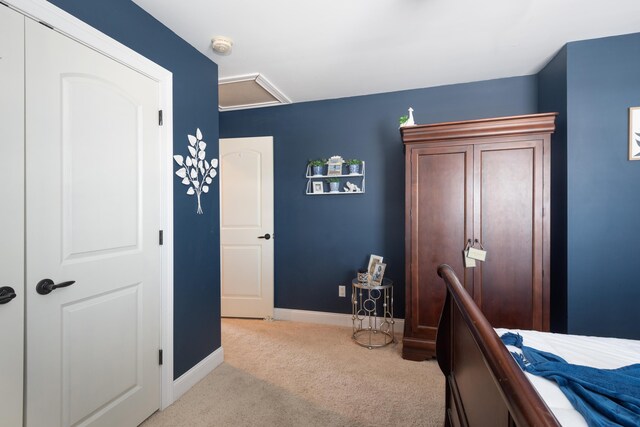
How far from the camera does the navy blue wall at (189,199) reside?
1.88 m

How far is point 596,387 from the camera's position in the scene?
101 cm

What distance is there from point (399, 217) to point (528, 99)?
1.62m

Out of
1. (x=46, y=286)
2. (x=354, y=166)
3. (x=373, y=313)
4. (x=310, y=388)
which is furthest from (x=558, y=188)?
(x=46, y=286)

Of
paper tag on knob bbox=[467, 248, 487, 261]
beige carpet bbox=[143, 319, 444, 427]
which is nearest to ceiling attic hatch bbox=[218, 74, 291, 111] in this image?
paper tag on knob bbox=[467, 248, 487, 261]

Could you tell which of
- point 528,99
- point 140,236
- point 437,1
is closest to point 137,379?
point 140,236

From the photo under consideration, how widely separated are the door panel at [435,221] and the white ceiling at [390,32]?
79cm

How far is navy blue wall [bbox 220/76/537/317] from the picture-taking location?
3115 mm

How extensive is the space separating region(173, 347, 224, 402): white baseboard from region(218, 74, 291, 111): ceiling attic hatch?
94.8 inches

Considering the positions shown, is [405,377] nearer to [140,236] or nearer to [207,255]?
[207,255]

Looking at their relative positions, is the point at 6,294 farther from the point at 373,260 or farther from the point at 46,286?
the point at 373,260

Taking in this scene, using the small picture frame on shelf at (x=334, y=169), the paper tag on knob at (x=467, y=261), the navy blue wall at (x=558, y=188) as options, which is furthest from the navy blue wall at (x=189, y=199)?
the navy blue wall at (x=558, y=188)

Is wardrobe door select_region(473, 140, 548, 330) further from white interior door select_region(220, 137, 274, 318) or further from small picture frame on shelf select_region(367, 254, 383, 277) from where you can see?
white interior door select_region(220, 137, 274, 318)

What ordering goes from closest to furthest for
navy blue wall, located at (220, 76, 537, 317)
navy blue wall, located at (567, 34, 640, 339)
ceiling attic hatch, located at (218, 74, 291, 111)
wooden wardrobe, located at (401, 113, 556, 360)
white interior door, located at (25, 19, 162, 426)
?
white interior door, located at (25, 19, 162, 426) < navy blue wall, located at (567, 34, 640, 339) < wooden wardrobe, located at (401, 113, 556, 360) < ceiling attic hatch, located at (218, 74, 291, 111) < navy blue wall, located at (220, 76, 537, 317)

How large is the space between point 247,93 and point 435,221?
2.28 m
